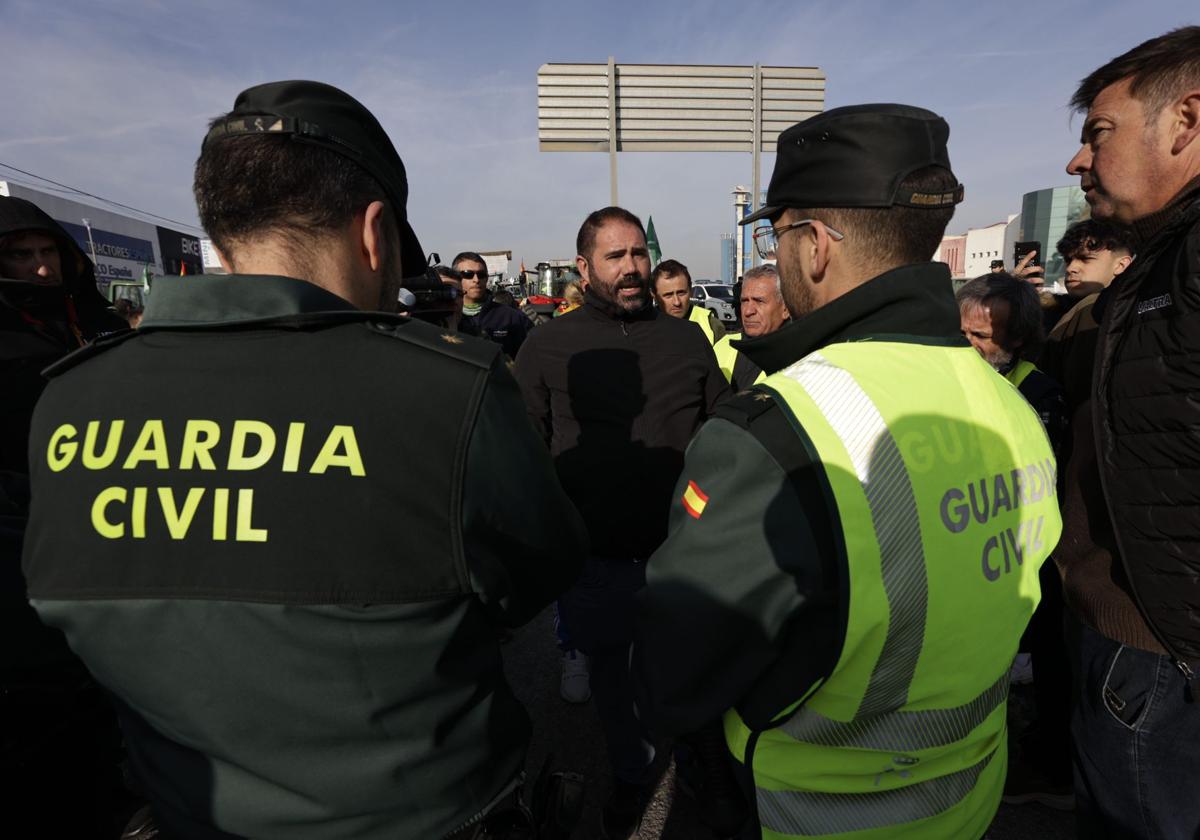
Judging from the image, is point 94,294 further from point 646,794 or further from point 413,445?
point 646,794

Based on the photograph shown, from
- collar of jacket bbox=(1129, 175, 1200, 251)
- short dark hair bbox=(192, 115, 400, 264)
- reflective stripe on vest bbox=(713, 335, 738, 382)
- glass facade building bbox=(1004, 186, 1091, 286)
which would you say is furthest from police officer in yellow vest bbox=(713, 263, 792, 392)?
glass facade building bbox=(1004, 186, 1091, 286)

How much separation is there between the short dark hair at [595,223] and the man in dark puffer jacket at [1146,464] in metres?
1.67

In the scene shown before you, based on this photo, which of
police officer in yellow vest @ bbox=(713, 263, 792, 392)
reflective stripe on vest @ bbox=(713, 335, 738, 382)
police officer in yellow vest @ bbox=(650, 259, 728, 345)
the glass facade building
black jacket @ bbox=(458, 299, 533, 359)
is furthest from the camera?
the glass facade building

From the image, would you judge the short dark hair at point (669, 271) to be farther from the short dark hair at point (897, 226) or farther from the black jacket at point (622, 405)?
the short dark hair at point (897, 226)

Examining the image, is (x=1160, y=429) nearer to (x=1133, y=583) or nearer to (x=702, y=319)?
(x=1133, y=583)

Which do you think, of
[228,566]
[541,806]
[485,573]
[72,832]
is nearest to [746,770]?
[541,806]

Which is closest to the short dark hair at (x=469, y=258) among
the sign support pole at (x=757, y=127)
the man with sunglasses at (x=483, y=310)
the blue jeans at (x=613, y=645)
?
the man with sunglasses at (x=483, y=310)

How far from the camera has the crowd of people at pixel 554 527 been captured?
891 millimetres

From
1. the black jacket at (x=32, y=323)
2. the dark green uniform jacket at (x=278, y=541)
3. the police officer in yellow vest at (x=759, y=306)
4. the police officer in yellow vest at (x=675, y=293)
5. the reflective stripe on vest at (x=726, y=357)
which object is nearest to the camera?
the dark green uniform jacket at (x=278, y=541)

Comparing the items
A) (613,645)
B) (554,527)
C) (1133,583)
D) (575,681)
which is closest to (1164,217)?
(1133,583)

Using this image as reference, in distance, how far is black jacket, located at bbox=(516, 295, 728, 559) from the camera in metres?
2.46

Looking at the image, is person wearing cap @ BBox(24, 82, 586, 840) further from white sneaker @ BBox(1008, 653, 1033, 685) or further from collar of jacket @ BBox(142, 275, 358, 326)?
white sneaker @ BBox(1008, 653, 1033, 685)

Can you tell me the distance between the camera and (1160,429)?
1348 millimetres

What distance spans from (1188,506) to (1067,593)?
1.55ft
